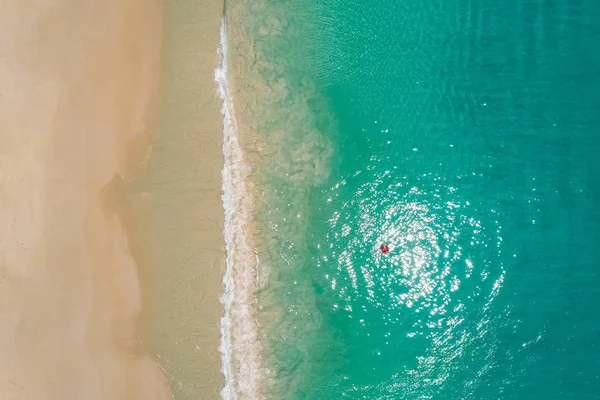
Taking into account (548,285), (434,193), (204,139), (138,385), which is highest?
(204,139)

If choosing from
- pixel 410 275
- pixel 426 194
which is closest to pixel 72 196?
pixel 410 275

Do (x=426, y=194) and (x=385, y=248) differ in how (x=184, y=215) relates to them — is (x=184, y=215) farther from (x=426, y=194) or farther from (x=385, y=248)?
(x=426, y=194)

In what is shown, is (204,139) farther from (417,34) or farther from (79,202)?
(417,34)

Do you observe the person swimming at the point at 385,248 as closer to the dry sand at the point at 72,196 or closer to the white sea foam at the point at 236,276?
the white sea foam at the point at 236,276

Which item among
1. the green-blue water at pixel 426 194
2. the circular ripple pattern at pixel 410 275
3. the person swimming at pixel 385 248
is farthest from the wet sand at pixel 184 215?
the person swimming at pixel 385 248

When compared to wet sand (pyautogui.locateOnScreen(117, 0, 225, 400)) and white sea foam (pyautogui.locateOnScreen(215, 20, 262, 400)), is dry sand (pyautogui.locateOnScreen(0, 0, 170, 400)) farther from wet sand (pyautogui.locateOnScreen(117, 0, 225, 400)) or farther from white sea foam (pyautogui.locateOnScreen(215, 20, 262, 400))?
white sea foam (pyautogui.locateOnScreen(215, 20, 262, 400))

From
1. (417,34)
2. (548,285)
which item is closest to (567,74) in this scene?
(417,34)

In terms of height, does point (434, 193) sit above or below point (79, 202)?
below
